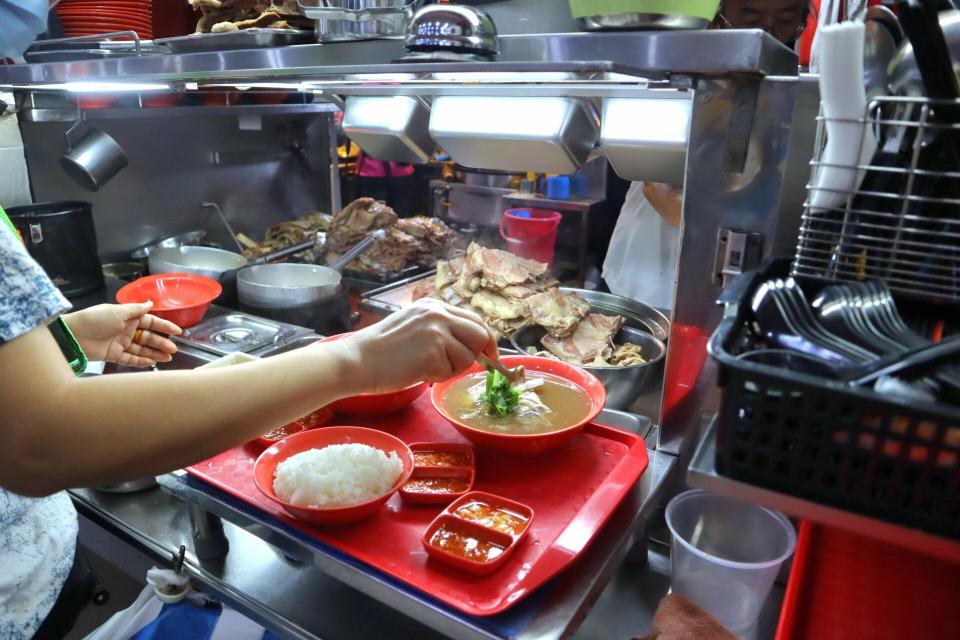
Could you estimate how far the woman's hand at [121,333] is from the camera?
4.85 ft

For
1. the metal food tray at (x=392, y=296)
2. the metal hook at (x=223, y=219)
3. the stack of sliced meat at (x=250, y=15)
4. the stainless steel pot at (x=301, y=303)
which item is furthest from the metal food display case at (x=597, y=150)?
the metal hook at (x=223, y=219)

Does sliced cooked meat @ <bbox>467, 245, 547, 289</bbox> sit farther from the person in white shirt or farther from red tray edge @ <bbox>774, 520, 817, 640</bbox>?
red tray edge @ <bbox>774, 520, 817, 640</bbox>

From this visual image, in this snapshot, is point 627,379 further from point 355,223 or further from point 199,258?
point 199,258

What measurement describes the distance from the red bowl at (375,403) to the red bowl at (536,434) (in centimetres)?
6

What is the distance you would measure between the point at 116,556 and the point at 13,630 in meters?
0.39

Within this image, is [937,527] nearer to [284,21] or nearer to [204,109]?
[284,21]

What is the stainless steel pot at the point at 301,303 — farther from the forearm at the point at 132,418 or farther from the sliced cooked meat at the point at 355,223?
the forearm at the point at 132,418

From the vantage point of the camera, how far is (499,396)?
135 centimetres

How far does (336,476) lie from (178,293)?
1.41m

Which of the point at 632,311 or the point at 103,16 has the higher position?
the point at 103,16

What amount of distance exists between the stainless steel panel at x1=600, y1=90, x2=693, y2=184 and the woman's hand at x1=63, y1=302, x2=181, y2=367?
3.81ft

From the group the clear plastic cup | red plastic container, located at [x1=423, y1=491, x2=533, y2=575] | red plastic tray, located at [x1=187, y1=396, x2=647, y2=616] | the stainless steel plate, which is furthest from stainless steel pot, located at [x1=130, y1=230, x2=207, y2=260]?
the clear plastic cup

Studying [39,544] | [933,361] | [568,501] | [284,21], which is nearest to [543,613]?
[568,501]

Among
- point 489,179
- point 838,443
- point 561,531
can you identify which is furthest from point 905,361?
point 489,179
